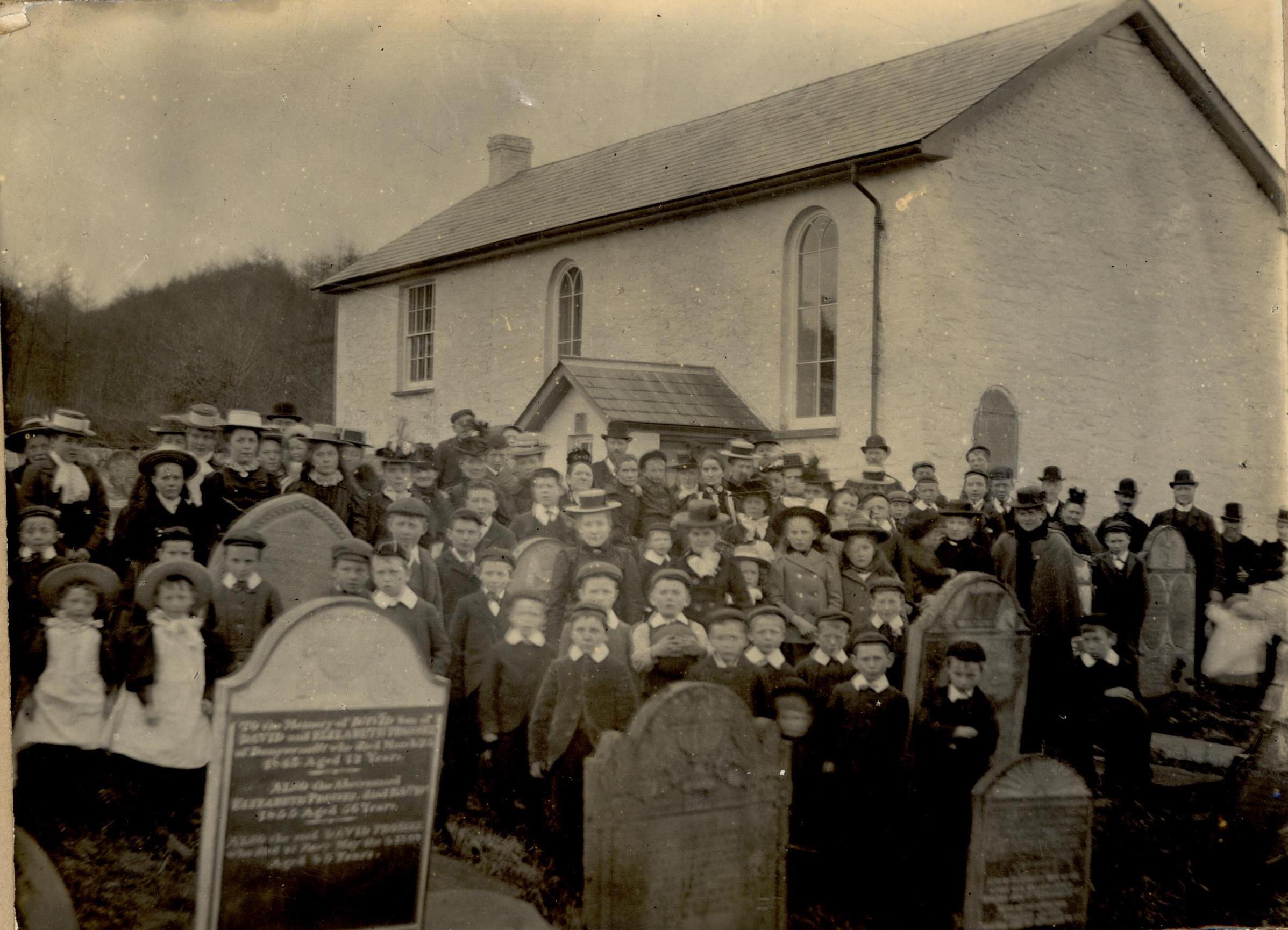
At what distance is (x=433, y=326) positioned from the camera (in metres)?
7.46

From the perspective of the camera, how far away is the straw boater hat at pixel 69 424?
480 centimetres

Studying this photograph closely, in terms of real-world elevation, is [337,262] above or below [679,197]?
below

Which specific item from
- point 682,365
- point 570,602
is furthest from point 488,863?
point 682,365

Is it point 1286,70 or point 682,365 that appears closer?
point 1286,70

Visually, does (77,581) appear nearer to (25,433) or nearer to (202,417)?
(25,433)

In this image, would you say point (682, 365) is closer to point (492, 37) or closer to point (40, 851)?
point (492, 37)

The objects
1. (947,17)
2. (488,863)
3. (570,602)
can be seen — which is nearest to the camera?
(488,863)

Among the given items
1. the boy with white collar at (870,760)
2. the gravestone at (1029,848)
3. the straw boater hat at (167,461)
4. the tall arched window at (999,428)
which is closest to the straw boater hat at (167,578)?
the straw boater hat at (167,461)

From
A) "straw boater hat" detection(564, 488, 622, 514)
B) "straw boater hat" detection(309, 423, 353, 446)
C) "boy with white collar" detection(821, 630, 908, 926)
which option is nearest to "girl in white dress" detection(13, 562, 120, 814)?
"straw boater hat" detection(309, 423, 353, 446)

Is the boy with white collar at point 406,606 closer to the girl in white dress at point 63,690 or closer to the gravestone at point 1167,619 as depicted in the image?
the girl in white dress at point 63,690

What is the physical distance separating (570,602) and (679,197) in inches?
163

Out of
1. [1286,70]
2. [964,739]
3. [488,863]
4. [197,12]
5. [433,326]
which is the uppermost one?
[1286,70]

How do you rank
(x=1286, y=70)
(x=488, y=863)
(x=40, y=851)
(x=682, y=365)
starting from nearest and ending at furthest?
(x=40, y=851) < (x=488, y=863) < (x=1286, y=70) < (x=682, y=365)

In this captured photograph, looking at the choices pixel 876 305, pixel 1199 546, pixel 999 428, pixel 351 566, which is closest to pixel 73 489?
pixel 351 566
